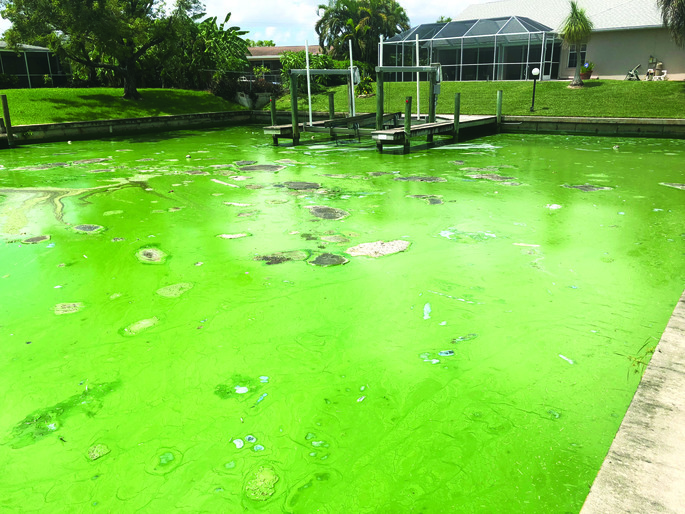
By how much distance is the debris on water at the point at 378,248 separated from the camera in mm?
5156

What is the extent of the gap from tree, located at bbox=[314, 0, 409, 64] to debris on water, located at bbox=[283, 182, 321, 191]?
22.4 metres

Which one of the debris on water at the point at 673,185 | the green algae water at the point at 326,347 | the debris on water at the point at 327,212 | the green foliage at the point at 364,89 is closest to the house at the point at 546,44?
the green foliage at the point at 364,89

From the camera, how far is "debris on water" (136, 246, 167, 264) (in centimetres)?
512

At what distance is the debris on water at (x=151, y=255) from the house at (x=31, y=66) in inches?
901

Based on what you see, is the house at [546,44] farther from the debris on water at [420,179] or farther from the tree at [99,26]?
the debris on water at [420,179]

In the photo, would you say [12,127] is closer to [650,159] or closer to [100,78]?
[100,78]

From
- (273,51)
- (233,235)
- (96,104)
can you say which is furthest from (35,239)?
(273,51)

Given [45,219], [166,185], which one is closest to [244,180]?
[166,185]

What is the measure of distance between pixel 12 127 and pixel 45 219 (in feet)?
32.5

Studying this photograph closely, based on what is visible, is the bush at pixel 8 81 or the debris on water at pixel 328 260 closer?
the debris on water at pixel 328 260

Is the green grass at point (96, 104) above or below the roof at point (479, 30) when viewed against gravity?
below

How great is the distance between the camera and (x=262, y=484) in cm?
227

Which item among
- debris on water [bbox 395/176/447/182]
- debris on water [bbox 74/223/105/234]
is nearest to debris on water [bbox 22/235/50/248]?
debris on water [bbox 74/223/105/234]

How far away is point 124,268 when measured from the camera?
493 cm
